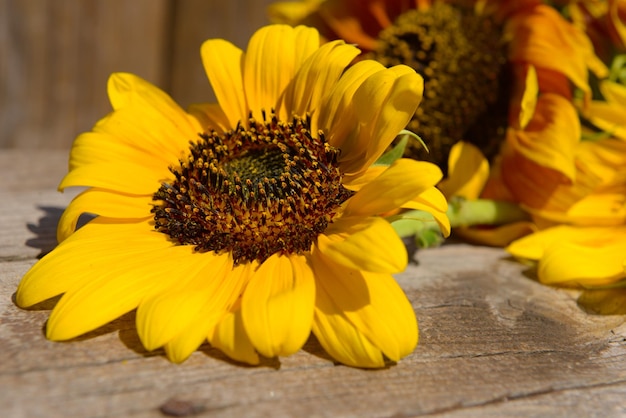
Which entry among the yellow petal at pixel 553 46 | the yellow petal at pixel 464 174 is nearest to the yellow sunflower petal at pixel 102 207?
the yellow petal at pixel 464 174

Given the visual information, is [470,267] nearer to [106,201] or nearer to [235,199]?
[235,199]

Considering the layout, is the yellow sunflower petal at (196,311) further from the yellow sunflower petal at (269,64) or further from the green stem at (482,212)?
the green stem at (482,212)

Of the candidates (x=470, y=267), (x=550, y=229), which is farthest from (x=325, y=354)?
(x=550, y=229)

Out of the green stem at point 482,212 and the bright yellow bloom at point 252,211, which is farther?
the green stem at point 482,212

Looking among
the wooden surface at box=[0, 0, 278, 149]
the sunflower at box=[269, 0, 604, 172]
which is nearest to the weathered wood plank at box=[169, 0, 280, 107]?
the wooden surface at box=[0, 0, 278, 149]

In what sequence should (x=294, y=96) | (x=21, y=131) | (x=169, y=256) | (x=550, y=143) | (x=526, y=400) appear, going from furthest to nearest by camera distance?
(x=21, y=131) < (x=550, y=143) < (x=294, y=96) < (x=169, y=256) < (x=526, y=400)

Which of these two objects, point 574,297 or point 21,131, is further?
point 21,131

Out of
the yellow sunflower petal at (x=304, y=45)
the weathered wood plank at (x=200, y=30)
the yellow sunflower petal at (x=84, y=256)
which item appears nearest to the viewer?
the yellow sunflower petal at (x=84, y=256)
